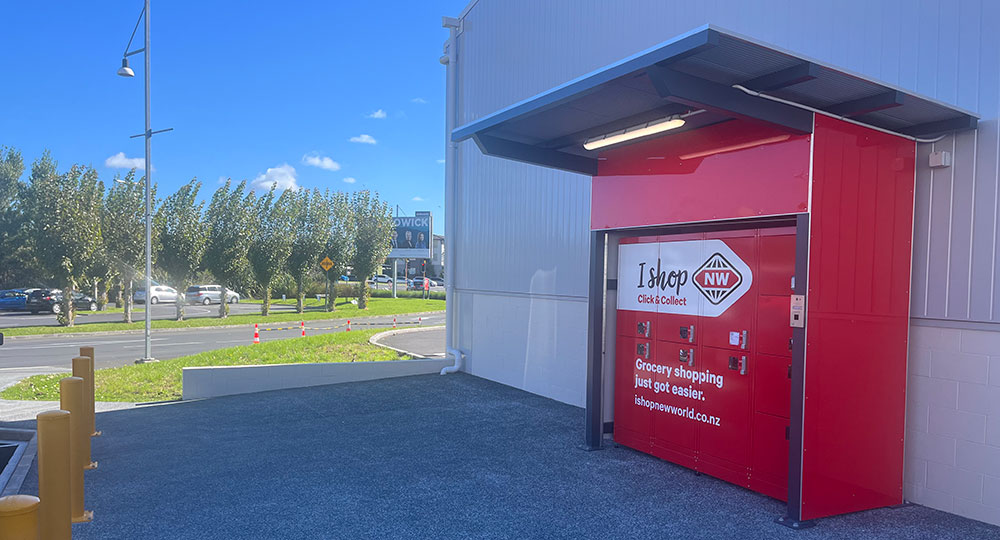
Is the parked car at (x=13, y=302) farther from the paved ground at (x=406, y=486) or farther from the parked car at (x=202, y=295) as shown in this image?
the paved ground at (x=406, y=486)

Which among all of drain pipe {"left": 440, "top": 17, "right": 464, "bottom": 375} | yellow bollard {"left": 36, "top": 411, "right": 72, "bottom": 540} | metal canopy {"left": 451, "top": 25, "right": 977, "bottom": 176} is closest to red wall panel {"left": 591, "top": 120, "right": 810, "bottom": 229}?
metal canopy {"left": 451, "top": 25, "right": 977, "bottom": 176}

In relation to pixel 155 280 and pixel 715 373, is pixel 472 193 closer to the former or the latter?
pixel 715 373

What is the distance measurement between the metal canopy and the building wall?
63cm

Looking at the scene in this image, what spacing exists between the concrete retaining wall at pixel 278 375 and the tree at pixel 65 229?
62.9ft

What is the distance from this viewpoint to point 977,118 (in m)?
4.95

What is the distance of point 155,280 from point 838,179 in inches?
1974

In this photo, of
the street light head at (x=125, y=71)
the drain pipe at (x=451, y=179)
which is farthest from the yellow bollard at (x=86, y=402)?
the street light head at (x=125, y=71)

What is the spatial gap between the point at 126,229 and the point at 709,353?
94.1ft

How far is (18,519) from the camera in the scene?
2.49 metres

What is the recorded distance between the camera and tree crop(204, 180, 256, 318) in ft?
98.8

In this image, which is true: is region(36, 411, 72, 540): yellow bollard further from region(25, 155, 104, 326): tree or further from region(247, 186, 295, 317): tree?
region(247, 186, 295, 317): tree

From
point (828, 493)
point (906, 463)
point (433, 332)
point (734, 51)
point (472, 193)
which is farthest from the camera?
point (433, 332)

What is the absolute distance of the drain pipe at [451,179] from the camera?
13258mm

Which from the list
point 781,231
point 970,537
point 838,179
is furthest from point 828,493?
point 838,179
